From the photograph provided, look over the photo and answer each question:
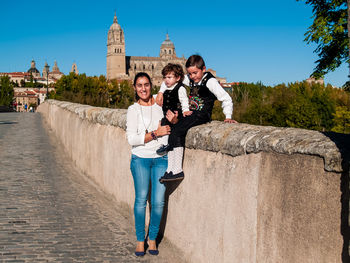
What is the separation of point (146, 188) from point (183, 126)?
0.76 m

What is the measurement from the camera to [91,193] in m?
6.99

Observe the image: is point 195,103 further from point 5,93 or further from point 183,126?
point 5,93

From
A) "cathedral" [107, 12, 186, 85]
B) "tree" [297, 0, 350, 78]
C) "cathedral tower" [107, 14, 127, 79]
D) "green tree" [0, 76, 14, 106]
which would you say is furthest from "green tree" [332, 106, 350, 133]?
"cathedral tower" [107, 14, 127, 79]

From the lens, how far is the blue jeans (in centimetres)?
421

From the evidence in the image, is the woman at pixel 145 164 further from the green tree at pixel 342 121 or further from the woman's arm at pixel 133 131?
the green tree at pixel 342 121

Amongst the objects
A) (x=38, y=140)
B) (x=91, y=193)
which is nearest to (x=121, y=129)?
(x=91, y=193)

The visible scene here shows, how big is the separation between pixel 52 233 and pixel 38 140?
10.5 meters

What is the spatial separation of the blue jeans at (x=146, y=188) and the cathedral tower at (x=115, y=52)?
568 feet

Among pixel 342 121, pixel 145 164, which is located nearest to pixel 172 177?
pixel 145 164

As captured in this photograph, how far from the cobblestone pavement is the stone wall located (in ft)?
2.14

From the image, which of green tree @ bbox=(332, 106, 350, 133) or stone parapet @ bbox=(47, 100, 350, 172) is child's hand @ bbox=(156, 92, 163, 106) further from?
green tree @ bbox=(332, 106, 350, 133)

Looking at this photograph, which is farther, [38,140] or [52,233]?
[38,140]

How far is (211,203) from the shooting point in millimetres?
3498

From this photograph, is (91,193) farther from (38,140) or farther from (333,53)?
(333,53)
